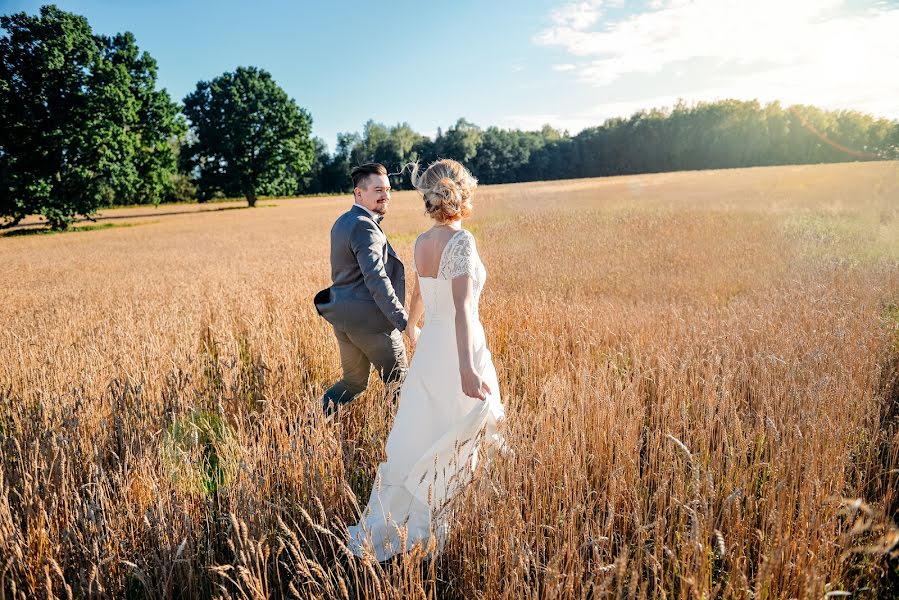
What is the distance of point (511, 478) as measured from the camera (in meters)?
2.36

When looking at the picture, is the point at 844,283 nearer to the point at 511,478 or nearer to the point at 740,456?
the point at 740,456

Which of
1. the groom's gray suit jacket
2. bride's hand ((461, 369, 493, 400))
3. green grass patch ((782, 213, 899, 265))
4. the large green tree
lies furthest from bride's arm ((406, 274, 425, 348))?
the large green tree

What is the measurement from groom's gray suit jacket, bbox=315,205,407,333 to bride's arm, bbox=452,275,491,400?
33.4 inches

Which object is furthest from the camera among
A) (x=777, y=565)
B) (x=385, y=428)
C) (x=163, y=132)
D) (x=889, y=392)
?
(x=163, y=132)

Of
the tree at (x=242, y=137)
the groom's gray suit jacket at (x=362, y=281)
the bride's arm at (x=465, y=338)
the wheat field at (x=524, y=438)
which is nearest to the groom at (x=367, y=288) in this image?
the groom's gray suit jacket at (x=362, y=281)

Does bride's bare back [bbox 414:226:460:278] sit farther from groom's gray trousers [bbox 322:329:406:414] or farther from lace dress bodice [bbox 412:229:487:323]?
groom's gray trousers [bbox 322:329:406:414]

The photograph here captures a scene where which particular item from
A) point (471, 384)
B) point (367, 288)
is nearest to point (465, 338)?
point (471, 384)

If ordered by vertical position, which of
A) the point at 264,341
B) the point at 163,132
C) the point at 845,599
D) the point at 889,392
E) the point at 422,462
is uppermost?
the point at 163,132

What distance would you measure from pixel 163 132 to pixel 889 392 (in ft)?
141

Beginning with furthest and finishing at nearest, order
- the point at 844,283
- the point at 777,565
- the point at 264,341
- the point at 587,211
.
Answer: the point at 587,211 → the point at 844,283 → the point at 264,341 → the point at 777,565

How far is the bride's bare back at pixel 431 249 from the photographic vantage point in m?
2.81

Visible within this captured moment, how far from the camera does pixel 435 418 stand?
115 inches

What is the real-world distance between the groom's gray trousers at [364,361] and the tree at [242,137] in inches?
1951

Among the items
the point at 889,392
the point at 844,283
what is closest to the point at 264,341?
the point at 889,392
